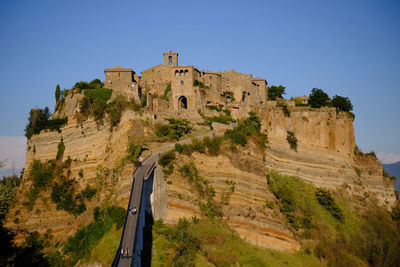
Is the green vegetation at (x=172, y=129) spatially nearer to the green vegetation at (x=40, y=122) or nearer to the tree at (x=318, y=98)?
the green vegetation at (x=40, y=122)

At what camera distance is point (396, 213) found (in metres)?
47.1

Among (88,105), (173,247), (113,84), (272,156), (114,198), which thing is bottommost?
(173,247)

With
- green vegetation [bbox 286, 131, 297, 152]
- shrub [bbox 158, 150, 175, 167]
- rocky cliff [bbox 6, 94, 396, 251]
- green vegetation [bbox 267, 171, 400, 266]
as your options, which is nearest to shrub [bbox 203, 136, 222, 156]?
rocky cliff [bbox 6, 94, 396, 251]

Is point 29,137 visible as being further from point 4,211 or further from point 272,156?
point 272,156

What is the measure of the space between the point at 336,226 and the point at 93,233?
23256 mm

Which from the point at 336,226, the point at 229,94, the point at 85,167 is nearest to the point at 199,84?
the point at 229,94

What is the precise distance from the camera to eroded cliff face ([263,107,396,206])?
4403cm

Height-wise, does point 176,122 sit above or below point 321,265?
above

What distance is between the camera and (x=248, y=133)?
40625mm

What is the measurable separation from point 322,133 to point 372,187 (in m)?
9.45

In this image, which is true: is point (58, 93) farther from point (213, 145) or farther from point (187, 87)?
point (213, 145)

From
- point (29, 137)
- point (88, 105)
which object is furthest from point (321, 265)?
point (29, 137)

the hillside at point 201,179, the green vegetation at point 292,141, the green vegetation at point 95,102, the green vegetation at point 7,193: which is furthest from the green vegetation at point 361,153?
the green vegetation at point 7,193

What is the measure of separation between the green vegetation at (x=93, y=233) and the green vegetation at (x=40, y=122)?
57.0 ft
